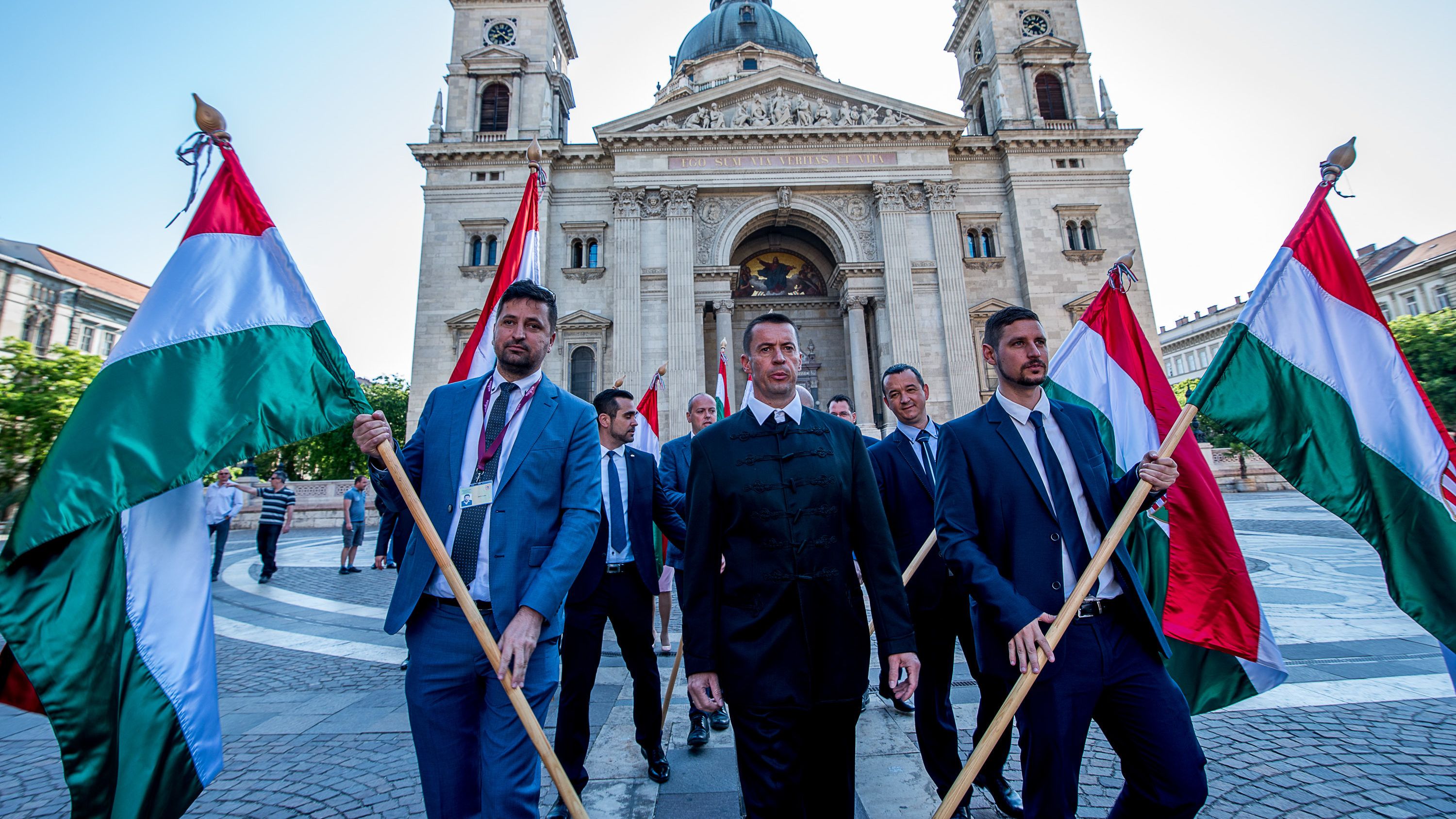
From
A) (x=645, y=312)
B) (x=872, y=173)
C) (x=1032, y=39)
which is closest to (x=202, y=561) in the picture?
(x=645, y=312)

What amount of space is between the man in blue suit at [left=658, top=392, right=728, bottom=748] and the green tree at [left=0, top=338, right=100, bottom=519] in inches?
875

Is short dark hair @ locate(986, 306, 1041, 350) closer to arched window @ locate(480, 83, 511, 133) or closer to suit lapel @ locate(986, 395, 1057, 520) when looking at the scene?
suit lapel @ locate(986, 395, 1057, 520)

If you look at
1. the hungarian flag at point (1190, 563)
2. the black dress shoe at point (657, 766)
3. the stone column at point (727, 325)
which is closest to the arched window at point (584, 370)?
the stone column at point (727, 325)

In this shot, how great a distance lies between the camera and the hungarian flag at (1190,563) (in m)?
3.04

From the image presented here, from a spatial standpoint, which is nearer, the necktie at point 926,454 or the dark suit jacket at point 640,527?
→ the dark suit jacket at point 640,527

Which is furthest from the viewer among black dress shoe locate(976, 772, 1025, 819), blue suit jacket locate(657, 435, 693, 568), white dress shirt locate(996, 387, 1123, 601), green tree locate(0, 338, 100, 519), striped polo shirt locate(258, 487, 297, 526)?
green tree locate(0, 338, 100, 519)

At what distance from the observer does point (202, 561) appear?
93.6 inches

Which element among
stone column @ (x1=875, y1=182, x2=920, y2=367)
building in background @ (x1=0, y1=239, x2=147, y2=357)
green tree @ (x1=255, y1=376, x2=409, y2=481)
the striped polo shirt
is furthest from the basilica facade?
building in background @ (x1=0, y1=239, x2=147, y2=357)

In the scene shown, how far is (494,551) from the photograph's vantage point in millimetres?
2229

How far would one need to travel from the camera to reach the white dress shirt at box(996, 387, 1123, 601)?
2.32m

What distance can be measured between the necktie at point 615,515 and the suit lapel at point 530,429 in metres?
1.46

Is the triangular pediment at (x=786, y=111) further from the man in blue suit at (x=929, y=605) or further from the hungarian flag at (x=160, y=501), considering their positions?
the hungarian flag at (x=160, y=501)

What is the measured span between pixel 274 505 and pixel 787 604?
12040 millimetres

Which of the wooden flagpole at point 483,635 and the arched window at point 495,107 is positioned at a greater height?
the arched window at point 495,107
